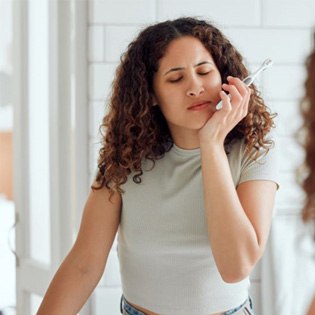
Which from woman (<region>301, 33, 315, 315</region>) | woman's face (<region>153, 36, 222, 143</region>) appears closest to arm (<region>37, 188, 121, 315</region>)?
woman's face (<region>153, 36, 222, 143</region>)

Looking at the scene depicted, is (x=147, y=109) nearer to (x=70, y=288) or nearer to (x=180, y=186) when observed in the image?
(x=180, y=186)

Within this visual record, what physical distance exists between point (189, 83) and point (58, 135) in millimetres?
613

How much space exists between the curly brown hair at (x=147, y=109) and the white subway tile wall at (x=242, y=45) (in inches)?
13.4

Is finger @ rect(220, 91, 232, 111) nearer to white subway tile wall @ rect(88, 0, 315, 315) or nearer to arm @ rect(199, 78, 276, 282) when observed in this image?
arm @ rect(199, 78, 276, 282)

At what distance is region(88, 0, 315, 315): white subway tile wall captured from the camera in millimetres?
1487

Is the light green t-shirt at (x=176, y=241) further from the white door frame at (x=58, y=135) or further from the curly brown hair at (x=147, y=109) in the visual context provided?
the white door frame at (x=58, y=135)

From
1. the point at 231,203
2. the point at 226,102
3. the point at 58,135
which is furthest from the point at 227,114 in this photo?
the point at 58,135

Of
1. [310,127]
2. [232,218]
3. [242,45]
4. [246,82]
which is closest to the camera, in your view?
[310,127]

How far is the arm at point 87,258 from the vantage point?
42.5 inches

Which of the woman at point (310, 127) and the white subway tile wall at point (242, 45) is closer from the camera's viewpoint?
the woman at point (310, 127)

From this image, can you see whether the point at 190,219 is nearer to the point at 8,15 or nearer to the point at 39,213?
the point at 39,213

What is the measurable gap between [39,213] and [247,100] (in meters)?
0.83

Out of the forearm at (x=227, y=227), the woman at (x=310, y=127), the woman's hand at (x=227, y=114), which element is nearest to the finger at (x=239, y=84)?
the woman's hand at (x=227, y=114)

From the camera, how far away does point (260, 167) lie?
Result: 104 cm
